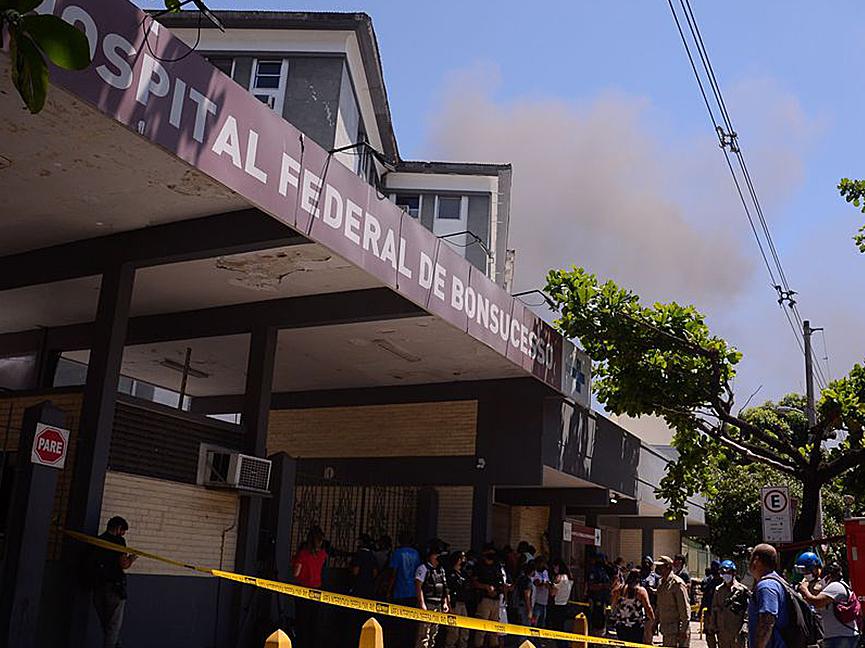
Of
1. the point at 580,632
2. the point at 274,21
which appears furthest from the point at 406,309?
the point at 274,21

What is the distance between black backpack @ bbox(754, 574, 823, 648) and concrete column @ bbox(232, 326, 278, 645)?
776cm

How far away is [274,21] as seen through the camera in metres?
29.2

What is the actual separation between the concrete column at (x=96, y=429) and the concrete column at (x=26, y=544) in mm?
720

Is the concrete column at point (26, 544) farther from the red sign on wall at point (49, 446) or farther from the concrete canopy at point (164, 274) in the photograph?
the concrete canopy at point (164, 274)

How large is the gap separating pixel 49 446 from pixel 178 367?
847 cm

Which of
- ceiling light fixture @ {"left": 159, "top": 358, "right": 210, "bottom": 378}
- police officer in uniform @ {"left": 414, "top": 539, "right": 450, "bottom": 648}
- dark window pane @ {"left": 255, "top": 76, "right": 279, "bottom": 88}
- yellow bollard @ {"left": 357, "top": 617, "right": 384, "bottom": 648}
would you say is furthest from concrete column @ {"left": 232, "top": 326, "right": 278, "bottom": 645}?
dark window pane @ {"left": 255, "top": 76, "right": 279, "bottom": 88}

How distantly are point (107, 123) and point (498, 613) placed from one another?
9.62 meters

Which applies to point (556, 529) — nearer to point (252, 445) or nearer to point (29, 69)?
point (252, 445)

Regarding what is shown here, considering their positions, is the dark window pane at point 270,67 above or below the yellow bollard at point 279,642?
above

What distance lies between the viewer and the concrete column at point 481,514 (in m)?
17.9

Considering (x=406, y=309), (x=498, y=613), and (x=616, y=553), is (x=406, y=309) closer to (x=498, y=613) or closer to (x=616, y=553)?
(x=498, y=613)

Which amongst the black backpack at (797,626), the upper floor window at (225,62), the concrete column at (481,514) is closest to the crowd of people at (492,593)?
the concrete column at (481,514)

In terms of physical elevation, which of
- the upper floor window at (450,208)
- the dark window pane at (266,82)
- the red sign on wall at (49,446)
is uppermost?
the upper floor window at (450,208)

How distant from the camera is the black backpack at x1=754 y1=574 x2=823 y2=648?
24.6ft
